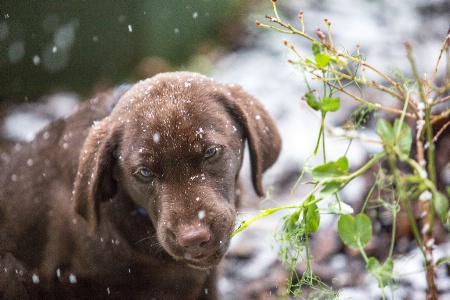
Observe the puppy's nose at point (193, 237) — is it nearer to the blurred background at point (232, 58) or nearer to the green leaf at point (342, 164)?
the green leaf at point (342, 164)

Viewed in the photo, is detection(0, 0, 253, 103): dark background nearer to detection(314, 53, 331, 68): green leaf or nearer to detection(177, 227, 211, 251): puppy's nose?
detection(177, 227, 211, 251): puppy's nose

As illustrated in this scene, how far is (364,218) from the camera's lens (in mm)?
2328

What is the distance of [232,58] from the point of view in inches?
285

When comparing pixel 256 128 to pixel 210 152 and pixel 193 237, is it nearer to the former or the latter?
pixel 210 152

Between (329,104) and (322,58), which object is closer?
(322,58)

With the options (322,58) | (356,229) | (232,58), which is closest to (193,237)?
(356,229)

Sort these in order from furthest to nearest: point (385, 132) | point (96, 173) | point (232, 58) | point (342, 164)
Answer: point (232, 58) → point (96, 173) → point (342, 164) → point (385, 132)

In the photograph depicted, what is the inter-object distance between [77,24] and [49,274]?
328 centimetres

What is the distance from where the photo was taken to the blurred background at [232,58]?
4918 millimetres

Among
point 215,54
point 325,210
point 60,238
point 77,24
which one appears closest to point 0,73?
A: point 77,24

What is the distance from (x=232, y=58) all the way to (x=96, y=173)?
4.28 metres

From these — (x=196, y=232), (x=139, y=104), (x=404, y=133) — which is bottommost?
(x=196, y=232)

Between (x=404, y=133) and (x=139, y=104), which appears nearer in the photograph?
(x=404, y=133)

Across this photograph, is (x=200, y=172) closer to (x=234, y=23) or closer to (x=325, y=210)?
(x=325, y=210)
